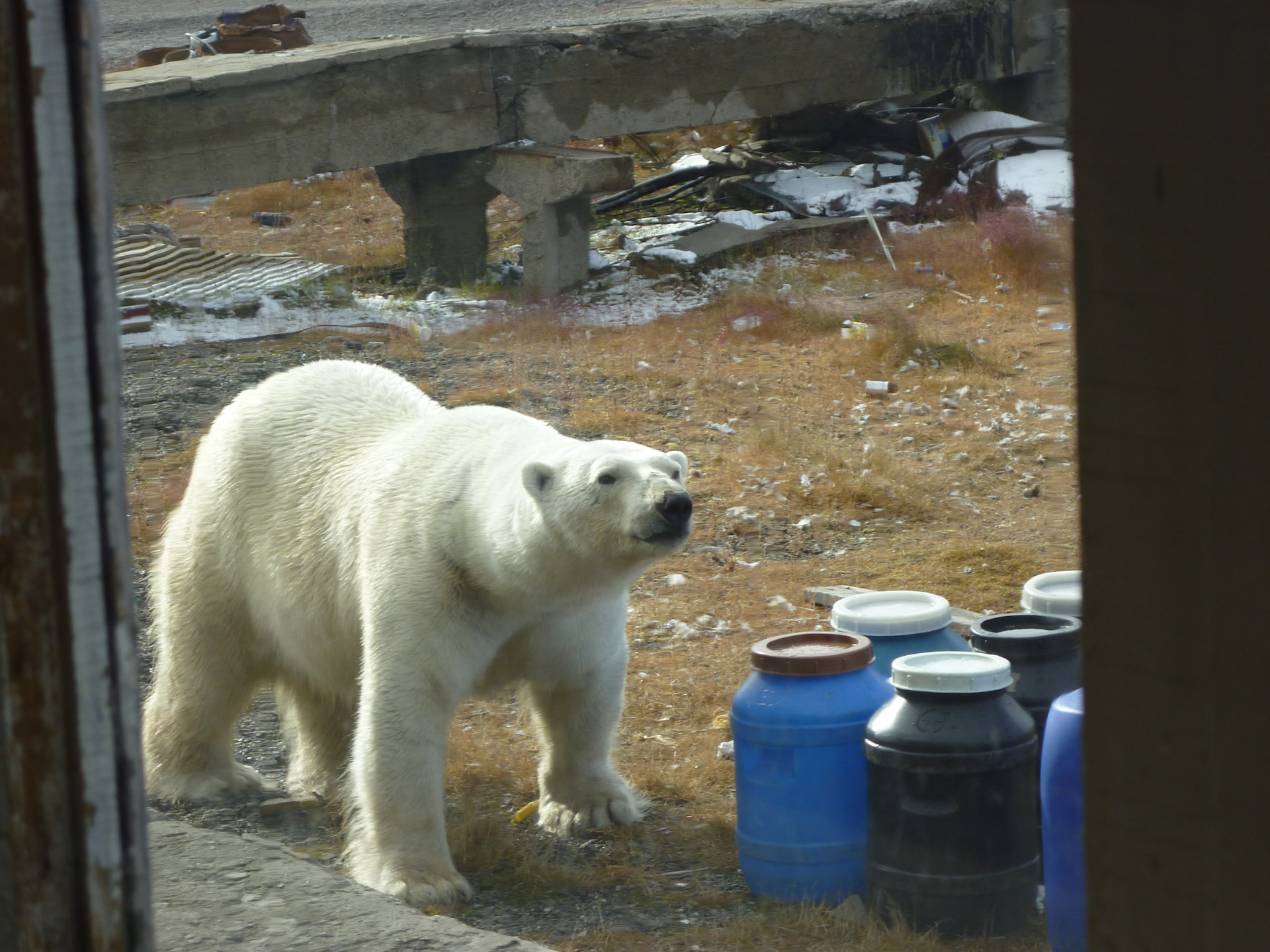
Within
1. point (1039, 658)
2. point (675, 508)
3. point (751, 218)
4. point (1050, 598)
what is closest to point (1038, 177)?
point (751, 218)

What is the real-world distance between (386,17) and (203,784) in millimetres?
12666

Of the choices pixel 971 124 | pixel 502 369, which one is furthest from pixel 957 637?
pixel 971 124

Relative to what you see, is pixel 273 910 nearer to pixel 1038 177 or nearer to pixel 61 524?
pixel 61 524

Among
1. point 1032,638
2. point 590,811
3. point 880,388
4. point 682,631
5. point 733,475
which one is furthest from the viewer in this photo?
point 880,388

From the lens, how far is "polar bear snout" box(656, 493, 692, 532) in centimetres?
297

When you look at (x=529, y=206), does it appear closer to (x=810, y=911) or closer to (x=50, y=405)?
(x=810, y=911)

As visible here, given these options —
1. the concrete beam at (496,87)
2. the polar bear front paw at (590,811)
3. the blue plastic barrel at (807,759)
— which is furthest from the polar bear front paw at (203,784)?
the concrete beam at (496,87)

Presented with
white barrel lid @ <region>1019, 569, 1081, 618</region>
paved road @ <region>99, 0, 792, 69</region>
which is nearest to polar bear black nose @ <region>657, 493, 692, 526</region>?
white barrel lid @ <region>1019, 569, 1081, 618</region>

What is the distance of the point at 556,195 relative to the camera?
859cm

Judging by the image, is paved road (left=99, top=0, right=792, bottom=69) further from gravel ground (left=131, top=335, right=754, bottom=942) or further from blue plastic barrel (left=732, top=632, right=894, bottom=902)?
blue plastic barrel (left=732, top=632, right=894, bottom=902)

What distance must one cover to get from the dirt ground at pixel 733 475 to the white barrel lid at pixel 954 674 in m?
0.53

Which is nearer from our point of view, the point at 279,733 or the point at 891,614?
the point at 891,614

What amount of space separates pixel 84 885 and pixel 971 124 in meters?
11.1

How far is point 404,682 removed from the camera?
10.7ft
